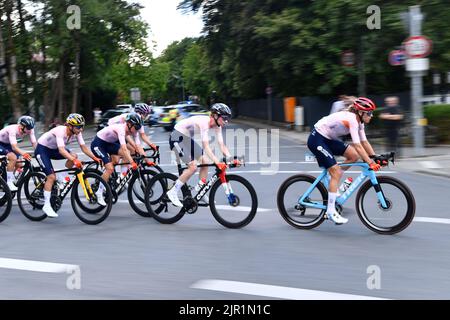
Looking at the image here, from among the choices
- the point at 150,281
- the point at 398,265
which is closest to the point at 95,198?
the point at 150,281

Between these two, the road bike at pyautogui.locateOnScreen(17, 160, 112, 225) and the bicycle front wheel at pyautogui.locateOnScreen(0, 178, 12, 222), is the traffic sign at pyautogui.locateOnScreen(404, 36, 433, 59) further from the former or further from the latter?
the bicycle front wheel at pyautogui.locateOnScreen(0, 178, 12, 222)

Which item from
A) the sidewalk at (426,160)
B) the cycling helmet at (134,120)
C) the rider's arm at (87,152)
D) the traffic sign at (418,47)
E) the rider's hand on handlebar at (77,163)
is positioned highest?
the traffic sign at (418,47)

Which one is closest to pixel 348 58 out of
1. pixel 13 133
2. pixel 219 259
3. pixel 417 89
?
pixel 417 89

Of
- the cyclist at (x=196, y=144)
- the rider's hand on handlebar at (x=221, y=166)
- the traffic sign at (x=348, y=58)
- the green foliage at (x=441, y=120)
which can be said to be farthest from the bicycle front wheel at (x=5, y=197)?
the traffic sign at (x=348, y=58)

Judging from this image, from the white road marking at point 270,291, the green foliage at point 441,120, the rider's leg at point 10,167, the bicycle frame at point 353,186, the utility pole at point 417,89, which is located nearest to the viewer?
the white road marking at point 270,291

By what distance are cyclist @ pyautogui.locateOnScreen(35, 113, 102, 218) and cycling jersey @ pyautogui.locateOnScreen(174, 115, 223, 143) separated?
1497mm

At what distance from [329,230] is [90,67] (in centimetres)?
3872

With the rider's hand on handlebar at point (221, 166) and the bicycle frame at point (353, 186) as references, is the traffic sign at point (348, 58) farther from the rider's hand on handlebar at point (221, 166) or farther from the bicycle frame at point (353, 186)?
the rider's hand on handlebar at point (221, 166)

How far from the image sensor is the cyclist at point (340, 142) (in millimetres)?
7098

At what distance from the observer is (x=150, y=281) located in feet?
18.0

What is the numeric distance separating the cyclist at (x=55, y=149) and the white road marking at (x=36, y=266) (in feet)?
7.20

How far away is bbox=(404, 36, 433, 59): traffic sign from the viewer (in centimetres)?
1359

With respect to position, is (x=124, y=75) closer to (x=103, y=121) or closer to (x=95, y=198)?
(x=103, y=121)

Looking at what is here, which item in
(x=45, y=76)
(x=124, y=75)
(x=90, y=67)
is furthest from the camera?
(x=124, y=75)
